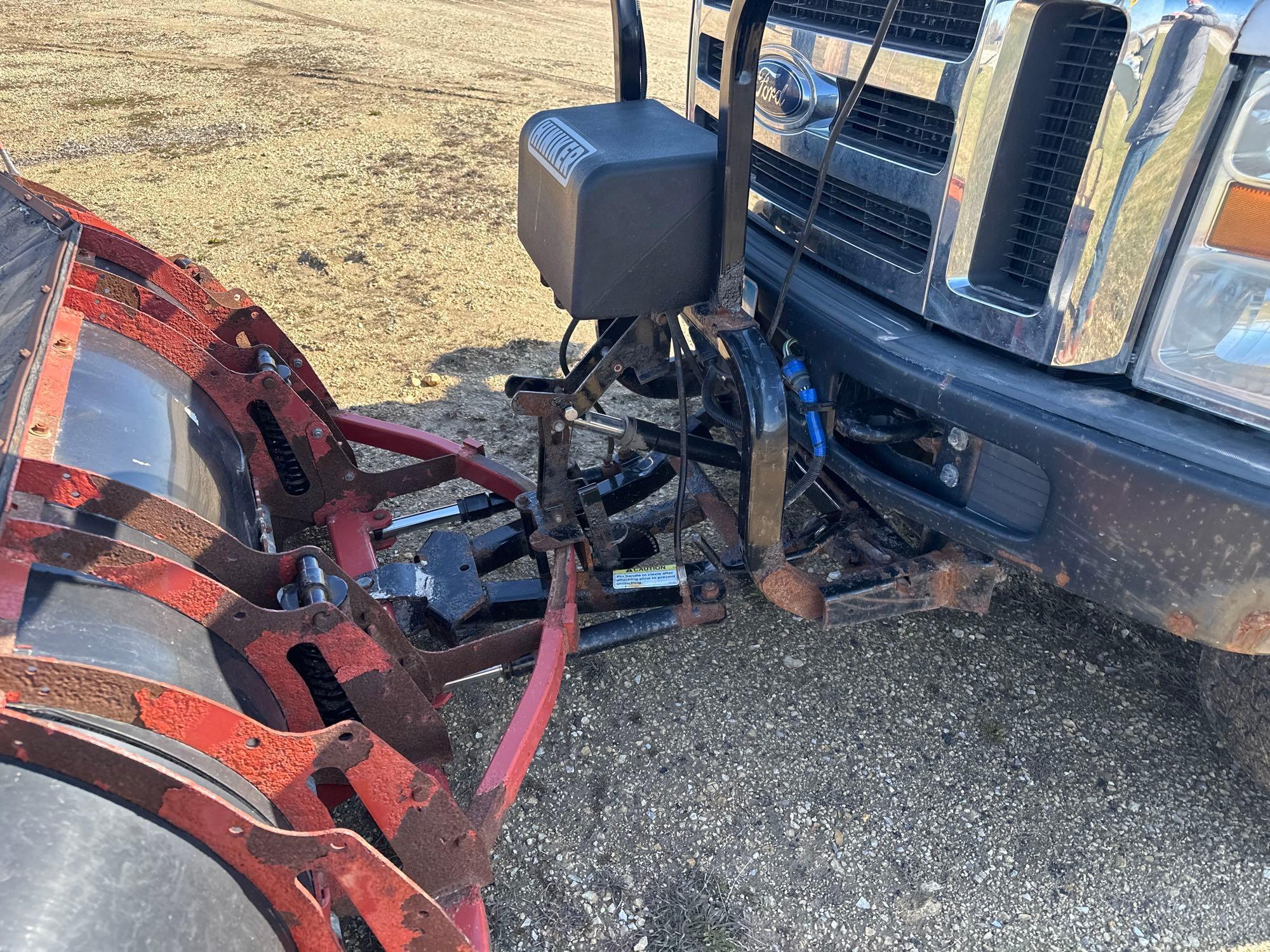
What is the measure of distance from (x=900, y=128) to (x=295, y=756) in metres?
1.92

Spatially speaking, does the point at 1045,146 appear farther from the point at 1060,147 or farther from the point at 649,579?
the point at 649,579

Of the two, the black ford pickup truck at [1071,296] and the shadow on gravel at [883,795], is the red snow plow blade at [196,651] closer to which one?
the shadow on gravel at [883,795]

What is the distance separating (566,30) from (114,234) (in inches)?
393

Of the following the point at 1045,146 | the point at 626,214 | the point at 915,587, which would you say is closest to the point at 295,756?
the point at 626,214

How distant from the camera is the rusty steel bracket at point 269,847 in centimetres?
132

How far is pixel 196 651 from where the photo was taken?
5.70ft

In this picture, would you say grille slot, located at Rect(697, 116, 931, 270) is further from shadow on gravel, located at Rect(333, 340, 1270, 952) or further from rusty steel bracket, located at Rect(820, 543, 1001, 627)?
shadow on gravel, located at Rect(333, 340, 1270, 952)

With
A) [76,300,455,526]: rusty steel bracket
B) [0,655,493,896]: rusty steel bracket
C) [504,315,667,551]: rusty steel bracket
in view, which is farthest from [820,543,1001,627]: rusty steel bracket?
[76,300,455,526]: rusty steel bracket

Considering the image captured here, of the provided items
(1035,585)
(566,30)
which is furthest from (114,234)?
(566,30)

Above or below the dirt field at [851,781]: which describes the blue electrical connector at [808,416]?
above

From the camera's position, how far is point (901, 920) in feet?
7.34

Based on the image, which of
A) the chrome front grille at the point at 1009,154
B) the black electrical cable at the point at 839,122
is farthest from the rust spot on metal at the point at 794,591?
the chrome front grille at the point at 1009,154

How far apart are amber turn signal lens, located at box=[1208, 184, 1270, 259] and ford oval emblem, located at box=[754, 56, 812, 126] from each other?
3.60 ft

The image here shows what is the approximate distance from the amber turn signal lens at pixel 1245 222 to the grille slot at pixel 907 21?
24.7 inches
